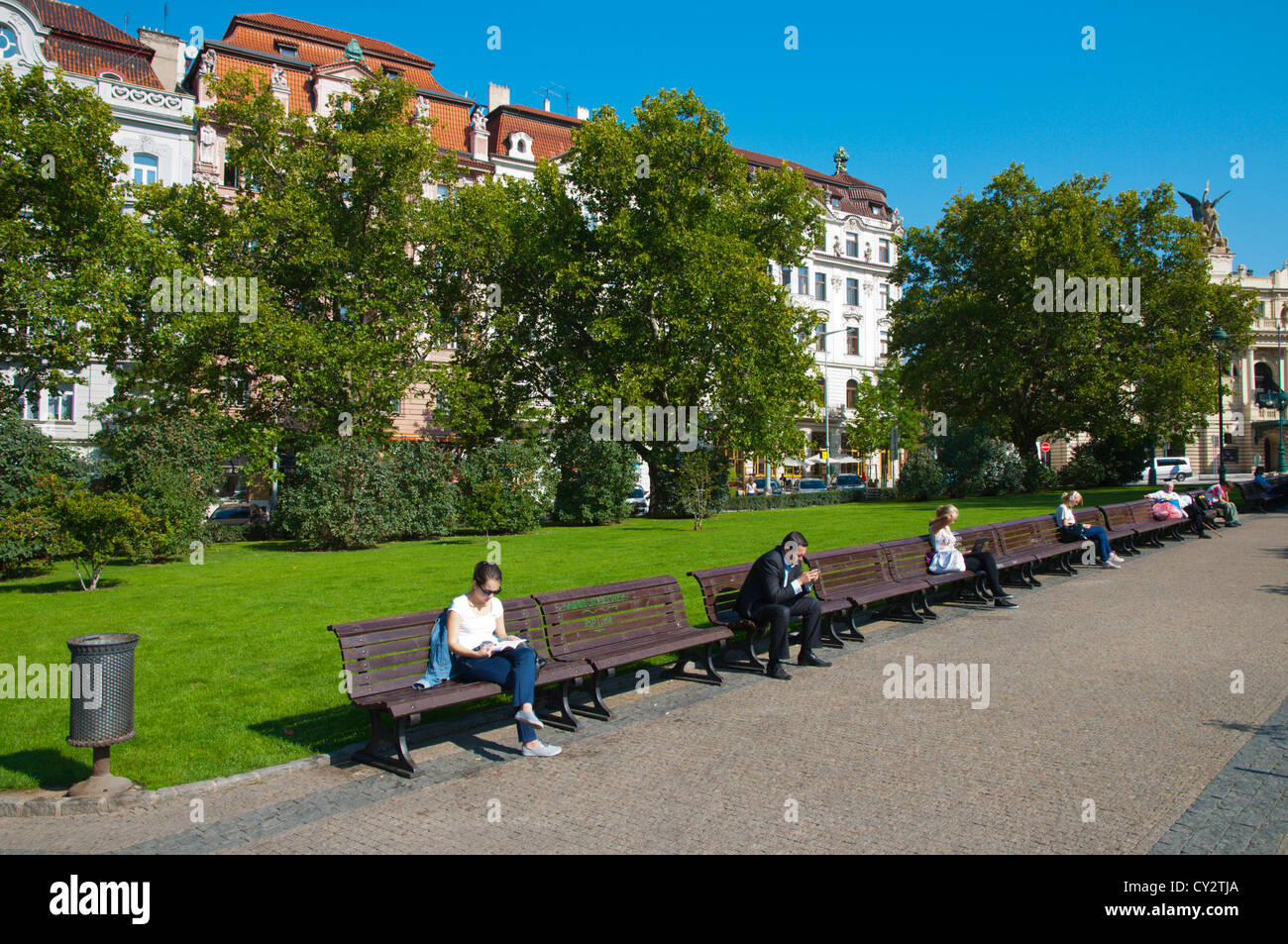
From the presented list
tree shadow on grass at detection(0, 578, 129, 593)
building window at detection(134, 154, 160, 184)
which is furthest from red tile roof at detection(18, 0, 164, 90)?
tree shadow on grass at detection(0, 578, 129, 593)

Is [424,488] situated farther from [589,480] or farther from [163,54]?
[163,54]

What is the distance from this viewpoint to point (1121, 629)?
1062 centimetres

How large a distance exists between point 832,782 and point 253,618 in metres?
9.29

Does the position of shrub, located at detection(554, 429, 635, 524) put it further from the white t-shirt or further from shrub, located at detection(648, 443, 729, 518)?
the white t-shirt

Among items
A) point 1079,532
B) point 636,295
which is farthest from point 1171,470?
point 1079,532

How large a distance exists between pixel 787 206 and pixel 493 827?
33408mm

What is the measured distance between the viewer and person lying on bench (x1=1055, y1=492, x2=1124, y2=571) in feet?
53.5

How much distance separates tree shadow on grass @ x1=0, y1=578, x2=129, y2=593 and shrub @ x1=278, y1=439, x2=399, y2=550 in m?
6.88

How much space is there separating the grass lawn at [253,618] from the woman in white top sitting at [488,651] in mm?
1157

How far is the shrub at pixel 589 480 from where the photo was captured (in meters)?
32.2

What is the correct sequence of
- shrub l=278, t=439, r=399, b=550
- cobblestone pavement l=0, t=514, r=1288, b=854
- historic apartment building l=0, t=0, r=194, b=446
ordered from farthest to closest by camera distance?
historic apartment building l=0, t=0, r=194, b=446, shrub l=278, t=439, r=399, b=550, cobblestone pavement l=0, t=514, r=1288, b=854

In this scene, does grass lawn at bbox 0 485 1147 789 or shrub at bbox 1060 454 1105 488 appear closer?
grass lawn at bbox 0 485 1147 789
